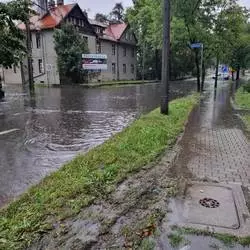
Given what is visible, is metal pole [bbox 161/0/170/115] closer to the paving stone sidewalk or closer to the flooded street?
the paving stone sidewalk

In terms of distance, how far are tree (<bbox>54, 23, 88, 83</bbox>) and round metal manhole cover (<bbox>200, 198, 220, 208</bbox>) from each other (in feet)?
99.5

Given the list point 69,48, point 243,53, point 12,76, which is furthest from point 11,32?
point 243,53

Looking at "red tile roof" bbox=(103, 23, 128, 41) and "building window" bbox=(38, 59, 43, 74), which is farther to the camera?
"red tile roof" bbox=(103, 23, 128, 41)

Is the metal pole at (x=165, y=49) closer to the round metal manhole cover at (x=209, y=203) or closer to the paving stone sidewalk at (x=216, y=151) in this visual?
the paving stone sidewalk at (x=216, y=151)

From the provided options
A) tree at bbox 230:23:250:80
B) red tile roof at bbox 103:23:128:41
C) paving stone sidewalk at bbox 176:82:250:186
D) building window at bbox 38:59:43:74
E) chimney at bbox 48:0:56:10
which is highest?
chimney at bbox 48:0:56:10

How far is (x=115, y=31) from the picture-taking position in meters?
47.7

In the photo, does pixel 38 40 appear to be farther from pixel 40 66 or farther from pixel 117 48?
pixel 117 48

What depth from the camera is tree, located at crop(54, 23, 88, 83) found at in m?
33.0

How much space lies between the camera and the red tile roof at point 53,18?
34.9 meters

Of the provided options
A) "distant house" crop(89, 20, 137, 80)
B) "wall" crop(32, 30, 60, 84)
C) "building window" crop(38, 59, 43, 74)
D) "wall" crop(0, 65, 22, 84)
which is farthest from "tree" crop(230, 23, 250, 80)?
"wall" crop(0, 65, 22, 84)

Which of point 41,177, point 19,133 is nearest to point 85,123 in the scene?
point 19,133

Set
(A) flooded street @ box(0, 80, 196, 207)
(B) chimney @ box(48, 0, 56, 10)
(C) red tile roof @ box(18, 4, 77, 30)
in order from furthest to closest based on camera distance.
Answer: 1. (B) chimney @ box(48, 0, 56, 10)
2. (C) red tile roof @ box(18, 4, 77, 30)
3. (A) flooded street @ box(0, 80, 196, 207)

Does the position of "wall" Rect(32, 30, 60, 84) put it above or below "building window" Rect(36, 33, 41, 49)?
below

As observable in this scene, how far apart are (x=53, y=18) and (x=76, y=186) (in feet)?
114
